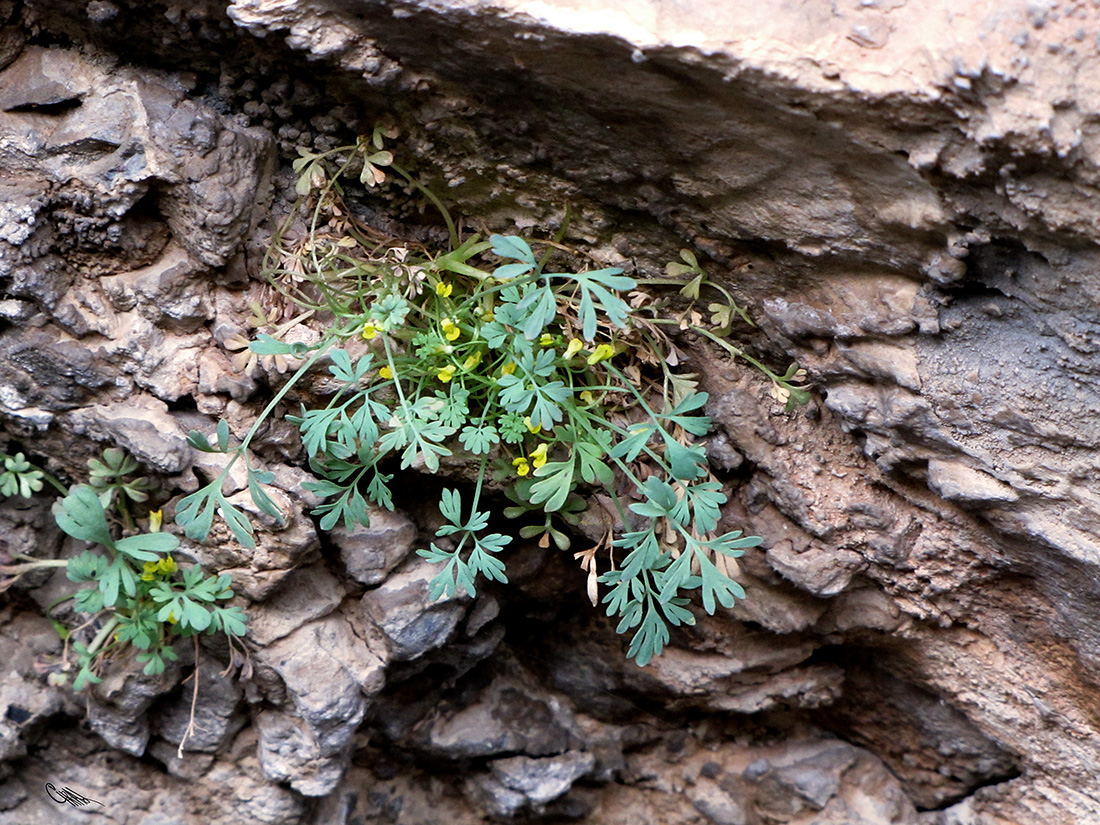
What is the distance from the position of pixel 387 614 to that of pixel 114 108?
163 centimetres

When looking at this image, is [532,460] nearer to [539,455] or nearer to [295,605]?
[539,455]

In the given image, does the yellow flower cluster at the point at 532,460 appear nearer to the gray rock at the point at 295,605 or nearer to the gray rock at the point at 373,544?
the gray rock at the point at 373,544

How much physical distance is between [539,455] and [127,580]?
1198 mm

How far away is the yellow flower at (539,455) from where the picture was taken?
2.25 m

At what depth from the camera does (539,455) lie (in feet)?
7.42

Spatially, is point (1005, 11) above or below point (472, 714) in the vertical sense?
above

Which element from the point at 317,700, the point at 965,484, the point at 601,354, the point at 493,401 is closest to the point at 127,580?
the point at 317,700

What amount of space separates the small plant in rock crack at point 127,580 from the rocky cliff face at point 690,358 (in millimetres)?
89

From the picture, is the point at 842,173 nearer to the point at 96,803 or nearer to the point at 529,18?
the point at 529,18

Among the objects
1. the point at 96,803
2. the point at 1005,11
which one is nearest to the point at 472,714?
the point at 96,803

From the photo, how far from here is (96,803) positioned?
2781 millimetres

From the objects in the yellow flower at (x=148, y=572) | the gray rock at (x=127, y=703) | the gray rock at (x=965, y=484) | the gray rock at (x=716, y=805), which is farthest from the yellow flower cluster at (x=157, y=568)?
the gray rock at (x=965, y=484)

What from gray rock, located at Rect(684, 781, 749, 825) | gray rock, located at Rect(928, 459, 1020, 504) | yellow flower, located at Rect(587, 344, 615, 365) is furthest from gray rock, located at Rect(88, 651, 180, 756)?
gray rock, located at Rect(928, 459, 1020, 504)

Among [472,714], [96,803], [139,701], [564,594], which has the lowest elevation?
[96,803]
